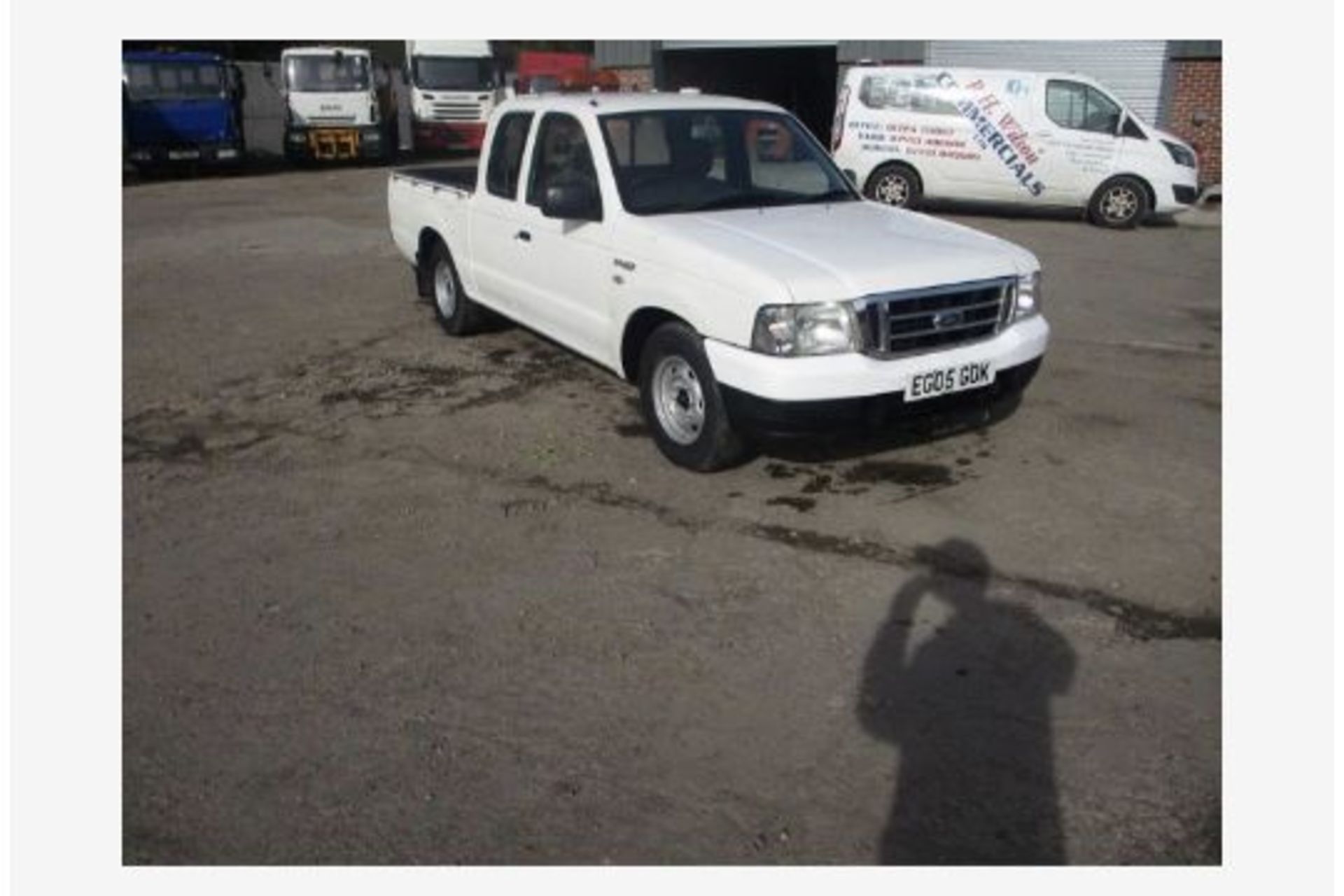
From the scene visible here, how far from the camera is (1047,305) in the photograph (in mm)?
9531

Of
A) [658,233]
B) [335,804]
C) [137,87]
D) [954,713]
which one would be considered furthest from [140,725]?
[137,87]

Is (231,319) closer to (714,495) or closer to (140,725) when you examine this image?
(714,495)

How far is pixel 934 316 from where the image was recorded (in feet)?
16.5

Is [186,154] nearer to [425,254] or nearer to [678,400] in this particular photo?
[425,254]

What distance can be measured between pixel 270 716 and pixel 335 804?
56 centimetres

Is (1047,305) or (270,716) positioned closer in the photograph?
(270,716)

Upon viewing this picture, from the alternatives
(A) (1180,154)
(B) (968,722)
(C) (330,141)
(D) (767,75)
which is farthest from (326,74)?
(B) (968,722)

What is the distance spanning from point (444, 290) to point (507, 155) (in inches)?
65.0

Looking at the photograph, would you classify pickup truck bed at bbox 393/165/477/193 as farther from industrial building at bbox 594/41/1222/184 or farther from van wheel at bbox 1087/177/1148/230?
industrial building at bbox 594/41/1222/184

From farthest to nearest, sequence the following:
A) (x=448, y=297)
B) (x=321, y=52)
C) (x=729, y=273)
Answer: (x=321, y=52) → (x=448, y=297) → (x=729, y=273)

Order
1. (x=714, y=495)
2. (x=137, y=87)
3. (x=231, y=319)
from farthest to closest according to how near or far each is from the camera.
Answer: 1. (x=137, y=87)
2. (x=231, y=319)
3. (x=714, y=495)

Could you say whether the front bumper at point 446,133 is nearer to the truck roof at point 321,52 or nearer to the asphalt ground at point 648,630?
the truck roof at point 321,52

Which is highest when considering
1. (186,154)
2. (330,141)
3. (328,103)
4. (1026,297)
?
(328,103)

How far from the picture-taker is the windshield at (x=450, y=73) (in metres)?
26.4
